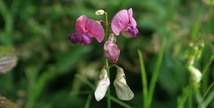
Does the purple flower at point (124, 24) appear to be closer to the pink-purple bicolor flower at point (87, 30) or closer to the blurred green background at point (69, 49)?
the pink-purple bicolor flower at point (87, 30)

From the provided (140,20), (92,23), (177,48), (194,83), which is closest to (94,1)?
(140,20)

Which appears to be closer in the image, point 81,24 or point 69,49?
point 81,24

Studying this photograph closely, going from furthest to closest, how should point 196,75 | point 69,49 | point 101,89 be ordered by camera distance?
point 69,49 → point 196,75 → point 101,89

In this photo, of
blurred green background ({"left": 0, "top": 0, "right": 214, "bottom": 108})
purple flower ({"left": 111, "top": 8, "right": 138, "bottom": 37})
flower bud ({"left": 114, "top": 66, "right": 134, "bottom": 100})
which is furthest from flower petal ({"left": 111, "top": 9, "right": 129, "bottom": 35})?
blurred green background ({"left": 0, "top": 0, "right": 214, "bottom": 108})

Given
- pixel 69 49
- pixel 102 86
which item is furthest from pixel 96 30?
pixel 69 49

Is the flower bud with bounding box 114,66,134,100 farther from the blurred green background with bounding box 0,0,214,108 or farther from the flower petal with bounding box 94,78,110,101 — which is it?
the blurred green background with bounding box 0,0,214,108

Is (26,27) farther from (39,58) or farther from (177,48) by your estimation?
(177,48)

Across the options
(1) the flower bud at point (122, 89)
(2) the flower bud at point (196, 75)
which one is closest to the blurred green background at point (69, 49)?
(2) the flower bud at point (196, 75)

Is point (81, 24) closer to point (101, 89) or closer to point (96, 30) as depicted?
point (96, 30)
